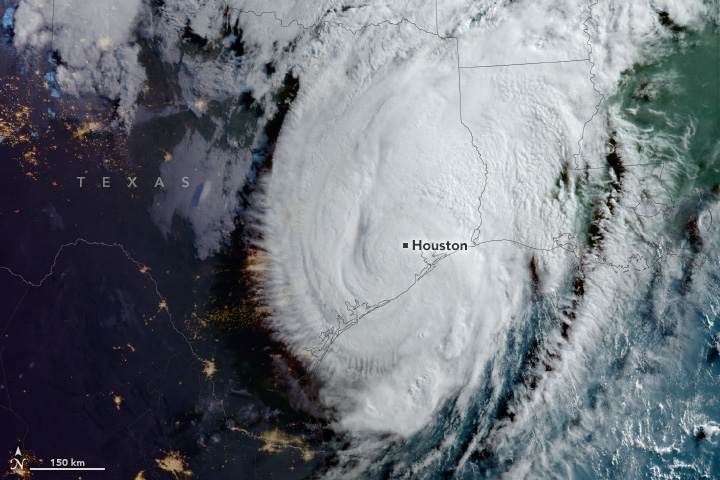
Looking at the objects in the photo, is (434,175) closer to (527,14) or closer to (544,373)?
(527,14)

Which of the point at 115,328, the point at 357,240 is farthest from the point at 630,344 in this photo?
the point at 115,328

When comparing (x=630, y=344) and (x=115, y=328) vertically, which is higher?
(x=115, y=328)

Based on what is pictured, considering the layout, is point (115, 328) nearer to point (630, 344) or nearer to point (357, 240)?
point (357, 240)

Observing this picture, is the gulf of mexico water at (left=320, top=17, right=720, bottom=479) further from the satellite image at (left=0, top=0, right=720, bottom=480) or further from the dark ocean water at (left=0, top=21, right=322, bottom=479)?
the dark ocean water at (left=0, top=21, right=322, bottom=479)

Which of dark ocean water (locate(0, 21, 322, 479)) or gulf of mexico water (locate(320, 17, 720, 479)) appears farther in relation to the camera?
dark ocean water (locate(0, 21, 322, 479))

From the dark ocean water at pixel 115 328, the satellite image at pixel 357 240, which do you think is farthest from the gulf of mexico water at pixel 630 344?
the dark ocean water at pixel 115 328

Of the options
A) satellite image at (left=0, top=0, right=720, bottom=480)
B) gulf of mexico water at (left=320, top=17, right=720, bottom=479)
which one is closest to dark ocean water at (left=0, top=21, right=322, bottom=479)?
satellite image at (left=0, top=0, right=720, bottom=480)

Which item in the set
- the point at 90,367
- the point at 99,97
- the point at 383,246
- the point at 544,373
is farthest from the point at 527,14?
the point at 90,367

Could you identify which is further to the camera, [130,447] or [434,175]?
[130,447]
